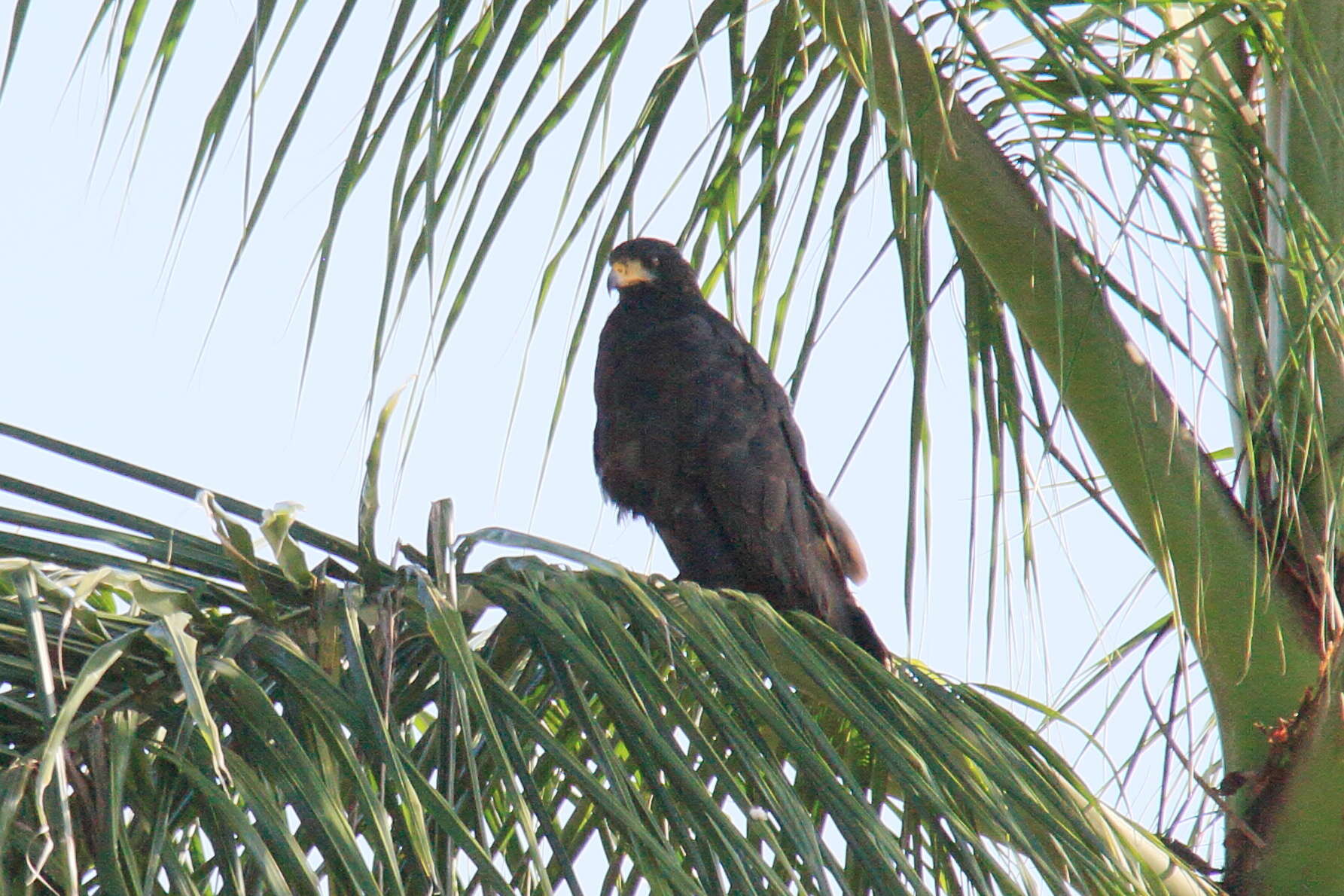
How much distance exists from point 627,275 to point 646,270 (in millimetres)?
45

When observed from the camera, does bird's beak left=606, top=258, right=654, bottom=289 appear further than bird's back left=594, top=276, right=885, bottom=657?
Yes

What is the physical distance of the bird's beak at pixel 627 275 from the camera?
368cm

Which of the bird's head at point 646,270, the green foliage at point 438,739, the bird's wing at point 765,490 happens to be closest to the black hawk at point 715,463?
the bird's wing at point 765,490

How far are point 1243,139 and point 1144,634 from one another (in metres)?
0.85

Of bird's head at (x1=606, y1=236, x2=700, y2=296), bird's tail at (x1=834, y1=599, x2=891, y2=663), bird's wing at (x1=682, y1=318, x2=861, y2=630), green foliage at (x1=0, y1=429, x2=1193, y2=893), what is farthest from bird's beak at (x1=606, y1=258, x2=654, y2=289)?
green foliage at (x1=0, y1=429, x2=1193, y2=893)

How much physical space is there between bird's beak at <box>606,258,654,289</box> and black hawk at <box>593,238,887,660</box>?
11 cm

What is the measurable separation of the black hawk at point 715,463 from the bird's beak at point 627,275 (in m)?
0.11

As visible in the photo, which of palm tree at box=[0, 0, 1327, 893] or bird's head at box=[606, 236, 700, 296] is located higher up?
bird's head at box=[606, 236, 700, 296]

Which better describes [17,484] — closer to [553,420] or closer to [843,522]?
[553,420]

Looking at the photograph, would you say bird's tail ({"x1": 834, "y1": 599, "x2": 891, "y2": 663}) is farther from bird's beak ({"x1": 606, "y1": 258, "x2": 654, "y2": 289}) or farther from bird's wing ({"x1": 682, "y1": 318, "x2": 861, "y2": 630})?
bird's beak ({"x1": 606, "y1": 258, "x2": 654, "y2": 289})

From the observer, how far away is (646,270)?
369 centimetres

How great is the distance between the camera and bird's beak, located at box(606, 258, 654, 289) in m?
3.68

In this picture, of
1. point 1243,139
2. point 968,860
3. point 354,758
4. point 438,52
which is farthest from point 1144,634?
point 354,758

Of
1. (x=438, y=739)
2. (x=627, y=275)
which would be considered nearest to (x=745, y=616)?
(x=438, y=739)
